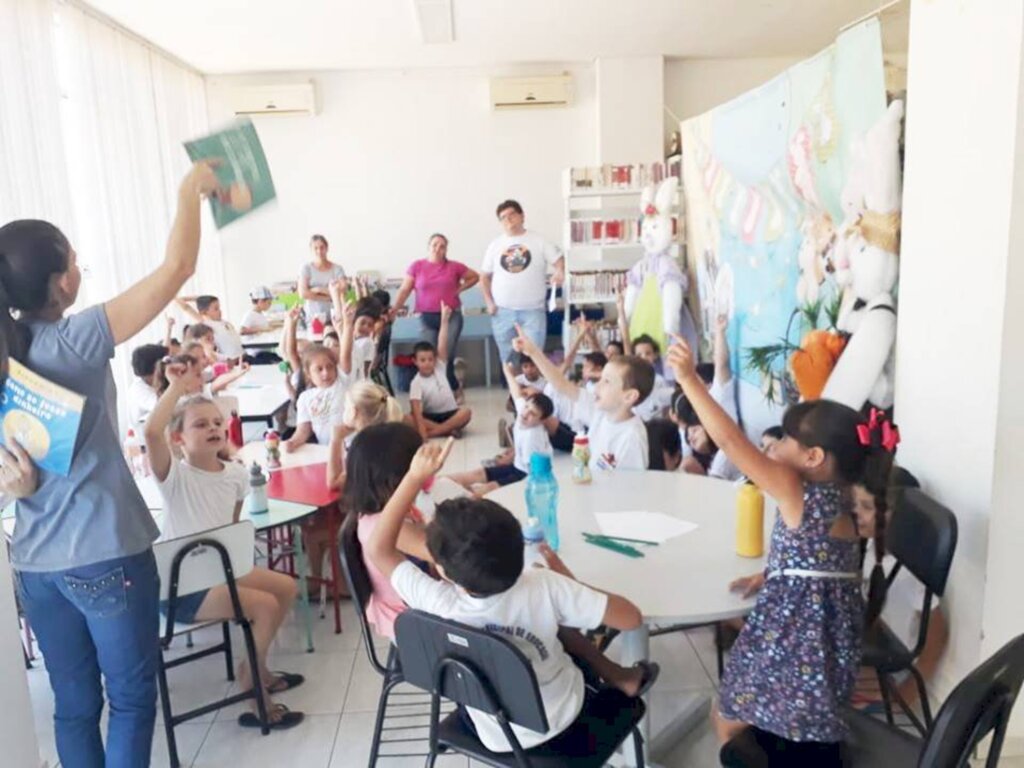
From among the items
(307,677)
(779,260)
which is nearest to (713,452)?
(779,260)

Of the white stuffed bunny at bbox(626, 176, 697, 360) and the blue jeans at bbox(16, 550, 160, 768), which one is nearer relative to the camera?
the blue jeans at bbox(16, 550, 160, 768)

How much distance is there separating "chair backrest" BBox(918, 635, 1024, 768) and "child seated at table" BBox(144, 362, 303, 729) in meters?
2.01

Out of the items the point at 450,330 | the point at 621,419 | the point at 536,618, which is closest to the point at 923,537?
the point at 536,618

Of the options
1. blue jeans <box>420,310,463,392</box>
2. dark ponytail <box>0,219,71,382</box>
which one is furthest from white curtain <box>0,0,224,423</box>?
dark ponytail <box>0,219,71,382</box>

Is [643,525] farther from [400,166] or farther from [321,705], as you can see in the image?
[400,166]

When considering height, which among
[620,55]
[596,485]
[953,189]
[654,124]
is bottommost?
[596,485]

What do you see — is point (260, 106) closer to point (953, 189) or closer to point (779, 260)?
point (779, 260)

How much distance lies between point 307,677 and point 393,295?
5924 mm

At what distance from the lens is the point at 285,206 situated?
28.5 ft

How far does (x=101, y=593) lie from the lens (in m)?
1.77

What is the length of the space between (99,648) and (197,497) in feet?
3.08

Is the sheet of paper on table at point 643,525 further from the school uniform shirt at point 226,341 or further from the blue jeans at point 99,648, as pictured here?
the school uniform shirt at point 226,341

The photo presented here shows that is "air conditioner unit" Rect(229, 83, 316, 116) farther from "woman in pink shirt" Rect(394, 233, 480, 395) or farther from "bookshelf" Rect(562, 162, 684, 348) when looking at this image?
"bookshelf" Rect(562, 162, 684, 348)

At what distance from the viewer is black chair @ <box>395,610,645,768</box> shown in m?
1.62
